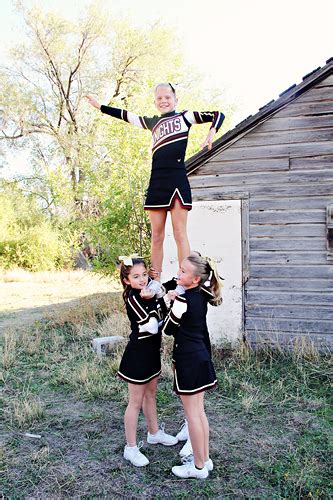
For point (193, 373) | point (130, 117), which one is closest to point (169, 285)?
point (193, 373)

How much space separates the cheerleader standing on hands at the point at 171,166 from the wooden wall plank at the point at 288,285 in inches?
143

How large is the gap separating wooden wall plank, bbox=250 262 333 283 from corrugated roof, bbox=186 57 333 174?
197 centimetres

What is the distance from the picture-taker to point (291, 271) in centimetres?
749

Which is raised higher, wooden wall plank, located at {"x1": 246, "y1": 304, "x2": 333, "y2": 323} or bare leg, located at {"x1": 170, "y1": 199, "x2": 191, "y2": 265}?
bare leg, located at {"x1": 170, "y1": 199, "x2": 191, "y2": 265}

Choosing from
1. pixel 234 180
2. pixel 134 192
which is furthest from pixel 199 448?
pixel 134 192

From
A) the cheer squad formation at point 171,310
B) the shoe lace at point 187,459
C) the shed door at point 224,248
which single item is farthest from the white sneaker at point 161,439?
the shed door at point 224,248

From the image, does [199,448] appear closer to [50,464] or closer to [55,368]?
[50,464]

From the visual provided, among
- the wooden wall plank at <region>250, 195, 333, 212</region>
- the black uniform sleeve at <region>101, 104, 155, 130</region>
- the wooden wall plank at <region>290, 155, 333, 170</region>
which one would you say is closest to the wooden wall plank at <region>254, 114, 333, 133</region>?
the wooden wall plank at <region>290, 155, 333, 170</region>

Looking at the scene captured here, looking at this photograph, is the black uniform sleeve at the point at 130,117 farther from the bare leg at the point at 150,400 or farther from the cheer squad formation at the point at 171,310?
the bare leg at the point at 150,400

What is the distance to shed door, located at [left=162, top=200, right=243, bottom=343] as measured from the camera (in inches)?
306

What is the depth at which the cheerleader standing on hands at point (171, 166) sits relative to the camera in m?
4.16

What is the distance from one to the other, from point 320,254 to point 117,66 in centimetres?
2183

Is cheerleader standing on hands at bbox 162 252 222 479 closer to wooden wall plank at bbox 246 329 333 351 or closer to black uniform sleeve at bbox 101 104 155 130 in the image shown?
black uniform sleeve at bbox 101 104 155 130

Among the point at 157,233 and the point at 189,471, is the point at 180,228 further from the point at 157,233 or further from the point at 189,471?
the point at 189,471
